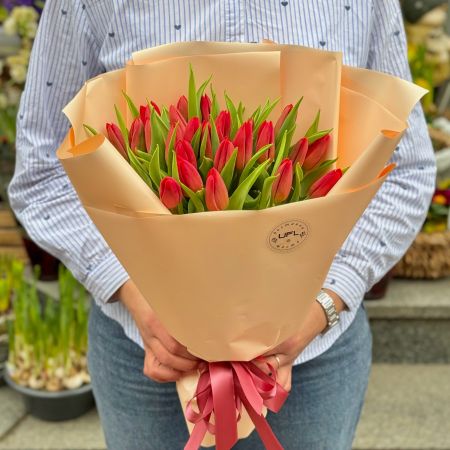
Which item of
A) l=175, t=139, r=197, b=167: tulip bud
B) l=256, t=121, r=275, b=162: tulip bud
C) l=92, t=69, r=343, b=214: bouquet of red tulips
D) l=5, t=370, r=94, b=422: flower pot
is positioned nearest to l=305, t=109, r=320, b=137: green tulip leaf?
l=92, t=69, r=343, b=214: bouquet of red tulips

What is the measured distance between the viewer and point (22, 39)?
343 centimetres

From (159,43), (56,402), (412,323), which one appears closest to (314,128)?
(159,43)

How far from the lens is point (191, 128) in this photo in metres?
0.86

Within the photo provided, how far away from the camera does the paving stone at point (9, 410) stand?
2.73 metres

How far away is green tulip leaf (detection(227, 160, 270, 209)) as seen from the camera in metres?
0.81

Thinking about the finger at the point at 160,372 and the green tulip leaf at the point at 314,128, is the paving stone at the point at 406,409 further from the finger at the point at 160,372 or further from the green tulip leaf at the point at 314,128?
the green tulip leaf at the point at 314,128

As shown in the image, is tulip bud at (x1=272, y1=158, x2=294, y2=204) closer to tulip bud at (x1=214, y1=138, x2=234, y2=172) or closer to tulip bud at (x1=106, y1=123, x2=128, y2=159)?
tulip bud at (x1=214, y1=138, x2=234, y2=172)

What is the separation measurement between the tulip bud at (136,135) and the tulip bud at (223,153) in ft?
0.39

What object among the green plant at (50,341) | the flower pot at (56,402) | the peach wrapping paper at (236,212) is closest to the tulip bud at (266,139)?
the peach wrapping paper at (236,212)

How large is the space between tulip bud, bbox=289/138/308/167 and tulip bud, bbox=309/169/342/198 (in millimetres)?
50

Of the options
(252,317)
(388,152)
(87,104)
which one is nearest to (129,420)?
(252,317)

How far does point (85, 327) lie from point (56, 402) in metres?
0.33

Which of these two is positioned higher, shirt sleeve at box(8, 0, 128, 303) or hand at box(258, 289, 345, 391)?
shirt sleeve at box(8, 0, 128, 303)

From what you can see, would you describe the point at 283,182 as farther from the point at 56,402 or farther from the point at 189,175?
the point at 56,402
